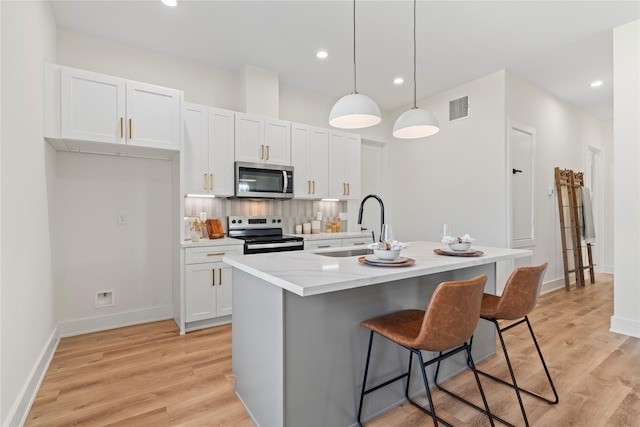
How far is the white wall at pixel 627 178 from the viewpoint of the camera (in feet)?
10.2

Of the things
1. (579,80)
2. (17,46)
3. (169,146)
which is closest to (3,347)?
(17,46)

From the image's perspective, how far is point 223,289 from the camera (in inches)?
133

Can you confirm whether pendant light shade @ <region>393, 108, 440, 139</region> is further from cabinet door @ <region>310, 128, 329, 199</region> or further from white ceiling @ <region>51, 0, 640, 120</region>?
cabinet door @ <region>310, 128, 329, 199</region>

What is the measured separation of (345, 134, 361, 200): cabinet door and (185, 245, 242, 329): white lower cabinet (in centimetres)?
200

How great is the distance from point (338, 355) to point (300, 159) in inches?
116

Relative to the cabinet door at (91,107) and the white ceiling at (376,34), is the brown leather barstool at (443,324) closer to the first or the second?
the white ceiling at (376,34)

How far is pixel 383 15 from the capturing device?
2.97 meters

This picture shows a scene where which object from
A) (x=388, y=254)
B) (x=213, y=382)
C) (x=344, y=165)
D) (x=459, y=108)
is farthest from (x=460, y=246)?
(x=459, y=108)

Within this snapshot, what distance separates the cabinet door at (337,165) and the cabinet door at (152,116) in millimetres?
2061

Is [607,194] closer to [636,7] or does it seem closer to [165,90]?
[636,7]

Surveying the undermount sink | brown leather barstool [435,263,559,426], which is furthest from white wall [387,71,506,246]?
the undermount sink

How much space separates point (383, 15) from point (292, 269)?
2.60m

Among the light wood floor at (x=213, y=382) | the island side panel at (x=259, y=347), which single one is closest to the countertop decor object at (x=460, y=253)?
the light wood floor at (x=213, y=382)

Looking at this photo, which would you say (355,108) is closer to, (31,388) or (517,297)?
(517,297)
